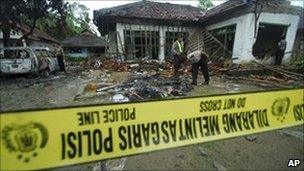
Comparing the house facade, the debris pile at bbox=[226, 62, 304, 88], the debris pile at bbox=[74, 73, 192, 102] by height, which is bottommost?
the house facade

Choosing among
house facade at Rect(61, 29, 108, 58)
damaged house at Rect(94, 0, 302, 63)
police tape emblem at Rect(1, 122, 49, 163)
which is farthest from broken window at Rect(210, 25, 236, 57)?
house facade at Rect(61, 29, 108, 58)

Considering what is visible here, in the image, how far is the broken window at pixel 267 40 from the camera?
16.5 metres

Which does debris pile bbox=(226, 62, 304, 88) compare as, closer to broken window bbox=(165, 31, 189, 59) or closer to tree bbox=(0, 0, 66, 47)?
broken window bbox=(165, 31, 189, 59)

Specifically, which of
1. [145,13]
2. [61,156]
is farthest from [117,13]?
[61,156]

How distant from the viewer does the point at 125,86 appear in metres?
8.98

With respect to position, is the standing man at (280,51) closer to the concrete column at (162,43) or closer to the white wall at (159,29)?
the white wall at (159,29)

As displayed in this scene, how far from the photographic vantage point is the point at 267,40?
1927cm

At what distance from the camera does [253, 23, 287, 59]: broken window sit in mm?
16487

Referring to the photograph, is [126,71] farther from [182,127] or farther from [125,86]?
[182,127]

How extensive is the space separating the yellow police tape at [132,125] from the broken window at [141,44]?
47.3ft

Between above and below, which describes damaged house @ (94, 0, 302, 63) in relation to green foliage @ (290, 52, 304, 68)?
above

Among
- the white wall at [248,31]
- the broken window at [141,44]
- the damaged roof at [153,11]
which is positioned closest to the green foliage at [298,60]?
the white wall at [248,31]

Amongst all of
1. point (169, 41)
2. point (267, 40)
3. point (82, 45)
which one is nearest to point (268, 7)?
point (267, 40)

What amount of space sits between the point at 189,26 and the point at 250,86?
1054 centimetres
